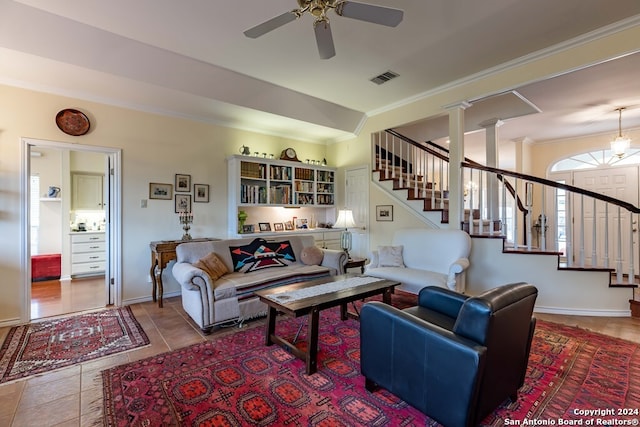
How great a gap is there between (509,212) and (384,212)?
3.24 metres

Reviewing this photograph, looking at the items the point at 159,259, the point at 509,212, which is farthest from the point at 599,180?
the point at 159,259

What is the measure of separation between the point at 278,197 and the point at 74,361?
3427 millimetres

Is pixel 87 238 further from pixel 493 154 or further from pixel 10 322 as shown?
pixel 493 154

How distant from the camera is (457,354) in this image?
4.56ft

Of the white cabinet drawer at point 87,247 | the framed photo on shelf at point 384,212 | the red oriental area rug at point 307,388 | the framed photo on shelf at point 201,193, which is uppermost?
the framed photo on shelf at point 201,193

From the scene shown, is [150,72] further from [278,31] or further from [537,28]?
[537,28]

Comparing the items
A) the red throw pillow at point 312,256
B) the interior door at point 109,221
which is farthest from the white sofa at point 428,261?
the interior door at point 109,221

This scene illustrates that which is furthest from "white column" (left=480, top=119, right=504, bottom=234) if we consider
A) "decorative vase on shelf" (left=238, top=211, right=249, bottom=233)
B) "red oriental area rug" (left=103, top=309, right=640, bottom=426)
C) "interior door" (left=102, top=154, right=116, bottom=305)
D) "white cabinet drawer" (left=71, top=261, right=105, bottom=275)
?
"white cabinet drawer" (left=71, top=261, right=105, bottom=275)

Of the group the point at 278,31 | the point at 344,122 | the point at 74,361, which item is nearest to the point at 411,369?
the point at 74,361

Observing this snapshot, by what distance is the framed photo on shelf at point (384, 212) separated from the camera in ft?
16.1

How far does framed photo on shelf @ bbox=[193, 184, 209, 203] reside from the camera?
4.42m

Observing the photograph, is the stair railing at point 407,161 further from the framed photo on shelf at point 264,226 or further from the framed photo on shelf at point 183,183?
the framed photo on shelf at point 183,183

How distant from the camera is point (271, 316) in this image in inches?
102

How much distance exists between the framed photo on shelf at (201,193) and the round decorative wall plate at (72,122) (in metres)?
1.47
